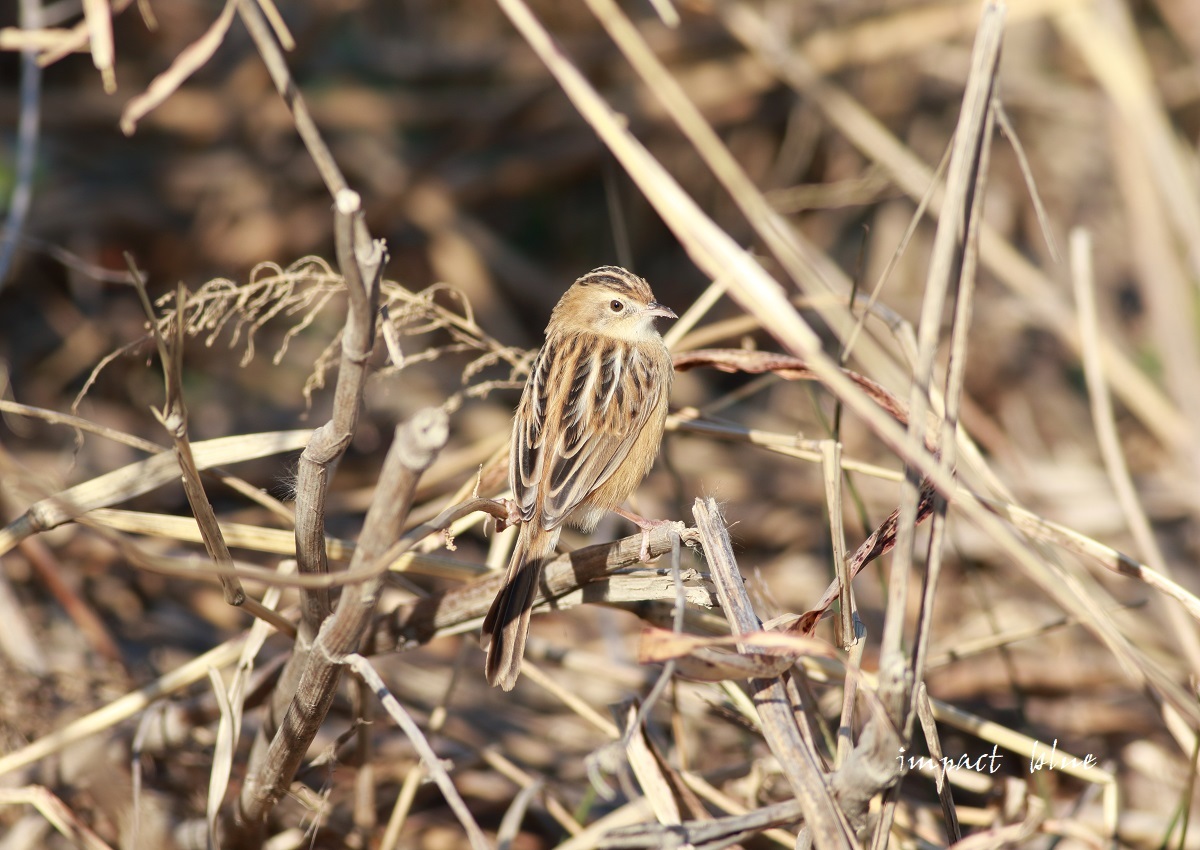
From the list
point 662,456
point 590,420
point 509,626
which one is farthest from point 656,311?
point 509,626

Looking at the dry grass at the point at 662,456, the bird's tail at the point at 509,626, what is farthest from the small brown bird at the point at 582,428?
the dry grass at the point at 662,456

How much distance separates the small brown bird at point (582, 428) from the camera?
2961mm

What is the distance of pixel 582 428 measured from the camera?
12.3 feet

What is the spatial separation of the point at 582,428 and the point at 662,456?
456 millimetres

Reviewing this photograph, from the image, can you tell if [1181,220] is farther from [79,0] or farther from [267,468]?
[79,0]

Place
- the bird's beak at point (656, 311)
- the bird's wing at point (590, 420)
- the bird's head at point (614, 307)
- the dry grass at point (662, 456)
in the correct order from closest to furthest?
the dry grass at point (662, 456), the bird's wing at point (590, 420), the bird's beak at point (656, 311), the bird's head at point (614, 307)

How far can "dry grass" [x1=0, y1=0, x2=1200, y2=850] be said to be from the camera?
8.13ft

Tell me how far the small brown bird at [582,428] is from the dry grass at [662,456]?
14 centimetres

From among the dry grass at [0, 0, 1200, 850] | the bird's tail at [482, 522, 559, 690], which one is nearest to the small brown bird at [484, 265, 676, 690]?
the bird's tail at [482, 522, 559, 690]

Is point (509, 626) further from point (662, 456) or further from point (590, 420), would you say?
point (662, 456)

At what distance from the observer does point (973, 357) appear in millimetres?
7562

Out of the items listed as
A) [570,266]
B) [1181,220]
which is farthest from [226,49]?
[1181,220]

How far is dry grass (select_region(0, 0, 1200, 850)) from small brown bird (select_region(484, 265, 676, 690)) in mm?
145

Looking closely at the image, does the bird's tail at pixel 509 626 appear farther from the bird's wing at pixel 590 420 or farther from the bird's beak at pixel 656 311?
the bird's beak at pixel 656 311
